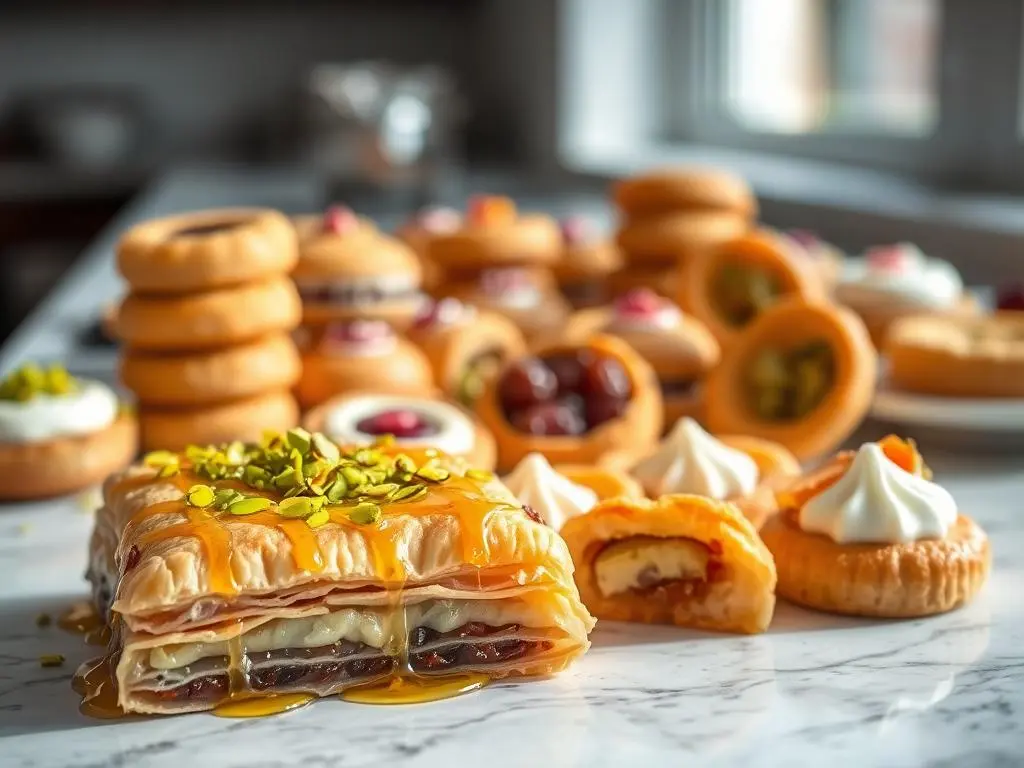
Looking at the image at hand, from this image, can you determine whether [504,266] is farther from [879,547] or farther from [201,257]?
Answer: [879,547]

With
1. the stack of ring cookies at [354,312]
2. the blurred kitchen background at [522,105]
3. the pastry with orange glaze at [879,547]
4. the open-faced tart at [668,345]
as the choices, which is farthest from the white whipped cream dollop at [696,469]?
the blurred kitchen background at [522,105]

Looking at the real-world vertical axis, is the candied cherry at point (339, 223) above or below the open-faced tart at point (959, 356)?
above

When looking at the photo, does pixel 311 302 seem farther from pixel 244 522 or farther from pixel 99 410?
pixel 244 522

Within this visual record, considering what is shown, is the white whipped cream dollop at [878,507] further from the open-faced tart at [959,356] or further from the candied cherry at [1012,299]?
the candied cherry at [1012,299]

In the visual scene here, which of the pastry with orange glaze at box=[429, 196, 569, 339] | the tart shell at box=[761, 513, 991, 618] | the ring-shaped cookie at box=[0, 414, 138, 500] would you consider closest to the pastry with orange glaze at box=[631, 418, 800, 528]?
the tart shell at box=[761, 513, 991, 618]

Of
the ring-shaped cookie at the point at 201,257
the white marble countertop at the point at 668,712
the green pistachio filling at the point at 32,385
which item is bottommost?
the white marble countertop at the point at 668,712

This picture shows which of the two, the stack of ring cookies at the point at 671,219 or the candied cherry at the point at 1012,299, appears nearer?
the candied cherry at the point at 1012,299

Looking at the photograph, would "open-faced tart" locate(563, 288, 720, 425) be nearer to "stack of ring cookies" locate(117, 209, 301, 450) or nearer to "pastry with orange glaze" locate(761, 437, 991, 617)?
"stack of ring cookies" locate(117, 209, 301, 450)
